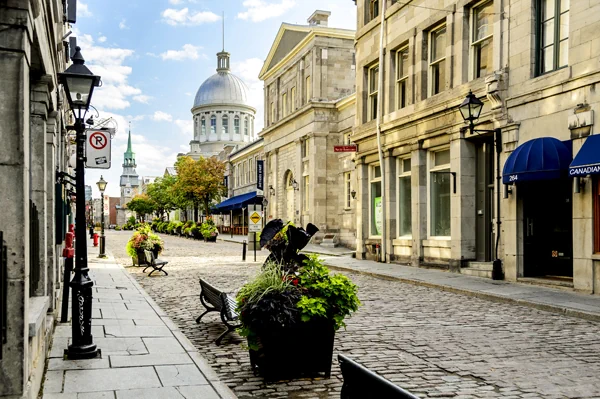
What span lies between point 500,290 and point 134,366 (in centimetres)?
Result: 935

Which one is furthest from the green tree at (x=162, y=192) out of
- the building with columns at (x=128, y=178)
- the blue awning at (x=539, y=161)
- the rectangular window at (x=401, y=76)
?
the building with columns at (x=128, y=178)

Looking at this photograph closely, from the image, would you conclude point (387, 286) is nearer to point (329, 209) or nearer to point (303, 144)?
point (329, 209)

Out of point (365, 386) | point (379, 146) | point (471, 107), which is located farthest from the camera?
point (379, 146)

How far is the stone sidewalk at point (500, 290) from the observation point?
11154 mm

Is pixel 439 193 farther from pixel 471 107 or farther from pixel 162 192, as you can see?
pixel 162 192

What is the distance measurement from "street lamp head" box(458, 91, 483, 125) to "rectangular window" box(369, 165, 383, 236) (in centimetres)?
805

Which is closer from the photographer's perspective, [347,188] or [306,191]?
[347,188]

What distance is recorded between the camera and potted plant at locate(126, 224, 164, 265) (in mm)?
21469

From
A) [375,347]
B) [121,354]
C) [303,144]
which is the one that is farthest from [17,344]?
[303,144]

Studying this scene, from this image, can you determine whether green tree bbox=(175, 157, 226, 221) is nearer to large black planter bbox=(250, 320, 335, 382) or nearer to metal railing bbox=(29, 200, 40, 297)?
metal railing bbox=(29, 200, 40, 297)

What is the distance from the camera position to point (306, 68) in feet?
131

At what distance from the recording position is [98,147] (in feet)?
53.2

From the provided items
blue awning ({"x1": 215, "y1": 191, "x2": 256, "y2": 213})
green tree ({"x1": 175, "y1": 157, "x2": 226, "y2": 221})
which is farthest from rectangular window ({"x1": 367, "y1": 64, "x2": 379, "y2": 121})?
green tree ({"x1": 175, "y1": 157, "x2": 226, "y2": 221})

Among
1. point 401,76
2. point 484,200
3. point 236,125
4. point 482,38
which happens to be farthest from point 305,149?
point 236,125
